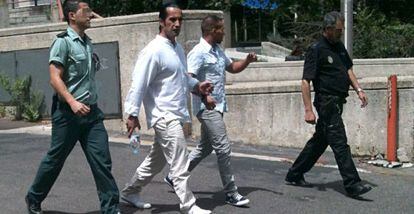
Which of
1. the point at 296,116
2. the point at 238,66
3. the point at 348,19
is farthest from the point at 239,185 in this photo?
the point at 348,19

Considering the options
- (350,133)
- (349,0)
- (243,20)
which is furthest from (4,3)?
(350,133)

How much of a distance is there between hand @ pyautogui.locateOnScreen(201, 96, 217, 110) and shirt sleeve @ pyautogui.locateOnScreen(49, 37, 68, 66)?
4.15 ft

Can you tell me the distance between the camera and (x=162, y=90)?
5270 millimetres

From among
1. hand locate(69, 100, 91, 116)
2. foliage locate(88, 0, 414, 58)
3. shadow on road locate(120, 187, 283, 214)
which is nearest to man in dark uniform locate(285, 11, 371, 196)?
shadow on road locate(120, 187, 283, 214)

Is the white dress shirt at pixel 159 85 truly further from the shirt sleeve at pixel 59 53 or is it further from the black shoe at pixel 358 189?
the black shoe at pixel 358 189

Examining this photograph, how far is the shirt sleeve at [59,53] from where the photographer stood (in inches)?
195

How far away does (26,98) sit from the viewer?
37.3ft

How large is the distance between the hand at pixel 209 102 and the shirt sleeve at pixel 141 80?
1.82ft

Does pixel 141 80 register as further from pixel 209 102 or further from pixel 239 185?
pixel 239 185

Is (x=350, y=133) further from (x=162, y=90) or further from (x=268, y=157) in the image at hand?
(x=162, y=90)

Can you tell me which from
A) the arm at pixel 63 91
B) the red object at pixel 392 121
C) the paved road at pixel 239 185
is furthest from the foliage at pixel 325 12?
the arm at pixel 63 91

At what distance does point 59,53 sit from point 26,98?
22.1 feet

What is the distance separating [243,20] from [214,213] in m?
23.0

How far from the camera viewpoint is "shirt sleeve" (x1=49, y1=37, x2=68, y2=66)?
195 inches
